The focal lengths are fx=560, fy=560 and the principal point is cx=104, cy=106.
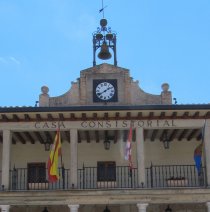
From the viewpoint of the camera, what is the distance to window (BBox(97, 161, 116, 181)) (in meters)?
26.5

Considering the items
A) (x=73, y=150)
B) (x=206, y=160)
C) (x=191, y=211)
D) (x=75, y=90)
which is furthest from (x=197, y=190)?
(x=75, y=90)

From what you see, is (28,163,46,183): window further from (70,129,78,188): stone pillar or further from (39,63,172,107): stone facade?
(70,129,78,188): stone pillar

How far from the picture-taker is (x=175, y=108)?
2381cm

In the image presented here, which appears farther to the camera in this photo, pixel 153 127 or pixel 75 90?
pixel 75 90

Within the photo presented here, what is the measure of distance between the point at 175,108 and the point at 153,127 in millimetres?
1339

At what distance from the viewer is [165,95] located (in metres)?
26.5

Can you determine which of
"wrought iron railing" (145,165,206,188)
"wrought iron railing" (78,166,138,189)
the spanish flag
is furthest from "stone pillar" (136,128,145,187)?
the spanish flag

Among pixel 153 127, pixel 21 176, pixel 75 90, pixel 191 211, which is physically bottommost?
pixel 191 211

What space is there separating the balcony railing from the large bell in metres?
5.60

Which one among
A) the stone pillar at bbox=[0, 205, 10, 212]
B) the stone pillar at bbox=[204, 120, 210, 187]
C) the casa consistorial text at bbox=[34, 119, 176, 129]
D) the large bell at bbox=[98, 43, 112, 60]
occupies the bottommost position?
the stone pillar at bbox=[0, 205, 10, 212]

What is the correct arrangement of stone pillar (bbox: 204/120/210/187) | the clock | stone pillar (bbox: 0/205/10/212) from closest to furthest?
1. stone pillar (bbox: 0/205/10/212)
2. stone pillar (bbox: 204/120/210/187)
3. the clock

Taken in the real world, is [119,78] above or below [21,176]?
above

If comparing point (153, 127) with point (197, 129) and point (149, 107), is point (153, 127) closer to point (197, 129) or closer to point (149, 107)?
point (149, 107)

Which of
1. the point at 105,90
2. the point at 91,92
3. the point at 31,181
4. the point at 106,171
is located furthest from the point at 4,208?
the point at 105,90
